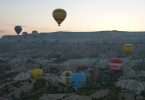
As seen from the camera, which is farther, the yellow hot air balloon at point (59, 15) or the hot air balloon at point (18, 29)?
the hot air balloon at point (18, 29)

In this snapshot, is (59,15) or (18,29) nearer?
(59,15)

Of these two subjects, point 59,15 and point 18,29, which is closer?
point 59,15

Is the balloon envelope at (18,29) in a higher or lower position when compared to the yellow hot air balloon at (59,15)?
lower

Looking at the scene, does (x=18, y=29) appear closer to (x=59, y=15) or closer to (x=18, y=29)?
(x=18, y=29)

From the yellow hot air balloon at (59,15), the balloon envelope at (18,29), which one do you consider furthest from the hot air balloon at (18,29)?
the yellow hot air balloon at (59,15)

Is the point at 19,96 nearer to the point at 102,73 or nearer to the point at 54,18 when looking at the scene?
the point at 102,73

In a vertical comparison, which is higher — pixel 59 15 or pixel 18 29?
pixel 59 15

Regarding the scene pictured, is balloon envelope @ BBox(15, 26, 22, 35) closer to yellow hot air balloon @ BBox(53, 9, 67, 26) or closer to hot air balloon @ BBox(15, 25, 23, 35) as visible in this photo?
hot air balloon @ BBox(15, 25, 23, 35)

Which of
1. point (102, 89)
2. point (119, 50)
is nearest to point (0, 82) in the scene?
point (102, 89)

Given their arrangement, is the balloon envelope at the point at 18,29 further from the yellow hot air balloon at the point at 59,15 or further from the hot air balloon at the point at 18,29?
the yellow hot air balloon at the point at 59,15

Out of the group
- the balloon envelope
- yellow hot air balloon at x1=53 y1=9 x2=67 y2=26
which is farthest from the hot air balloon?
yellow hot air balloon at x1=53 y1=9 x2=67 y2=26

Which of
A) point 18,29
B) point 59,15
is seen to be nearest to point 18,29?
point 18,29
